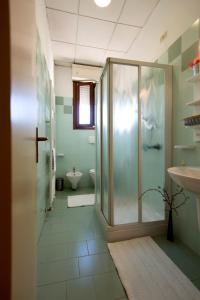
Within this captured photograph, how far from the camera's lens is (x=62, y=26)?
2447mm

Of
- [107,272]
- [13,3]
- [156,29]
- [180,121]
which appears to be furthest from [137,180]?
[156,29]

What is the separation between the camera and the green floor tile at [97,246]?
1624 millimetres

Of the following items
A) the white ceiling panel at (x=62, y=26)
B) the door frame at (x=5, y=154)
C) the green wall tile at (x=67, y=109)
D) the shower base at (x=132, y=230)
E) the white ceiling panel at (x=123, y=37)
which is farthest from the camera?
the green wall tile at (x=67, y=109)

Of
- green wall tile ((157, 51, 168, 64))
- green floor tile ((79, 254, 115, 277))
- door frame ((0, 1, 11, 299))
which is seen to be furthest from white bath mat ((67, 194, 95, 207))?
door frame ((0, 1, 11, 299))

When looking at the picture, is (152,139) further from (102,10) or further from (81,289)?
(102,10)

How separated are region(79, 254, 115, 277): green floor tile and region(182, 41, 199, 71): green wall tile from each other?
2.06 metres

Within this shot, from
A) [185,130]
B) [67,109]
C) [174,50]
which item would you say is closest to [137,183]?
[185,130]

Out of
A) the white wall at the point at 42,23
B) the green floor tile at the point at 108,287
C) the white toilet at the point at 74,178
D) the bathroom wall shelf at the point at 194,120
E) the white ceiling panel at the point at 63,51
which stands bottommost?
the green floor tile at the point at 108,287

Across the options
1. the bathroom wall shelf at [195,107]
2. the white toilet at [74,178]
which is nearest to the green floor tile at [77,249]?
the bathroom wall shelf at [195,107]

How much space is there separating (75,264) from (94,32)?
305 cm

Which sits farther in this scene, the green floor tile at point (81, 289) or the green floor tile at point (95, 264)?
the green floor tile at point (95, 264)

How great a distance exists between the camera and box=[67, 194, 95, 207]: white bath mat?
2.86 meters

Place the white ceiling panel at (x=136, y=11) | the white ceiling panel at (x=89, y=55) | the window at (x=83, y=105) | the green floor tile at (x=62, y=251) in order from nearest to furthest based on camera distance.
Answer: the green floor tile at (x=62, y=251), the white ceiling panel at (x=136, y=11), the white ceiling panel at (x=89, y=55), the window at (x=83, y=105)

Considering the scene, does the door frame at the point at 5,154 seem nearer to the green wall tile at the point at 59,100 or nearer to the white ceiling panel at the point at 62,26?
the white ceiling panel at the point at 62,26
